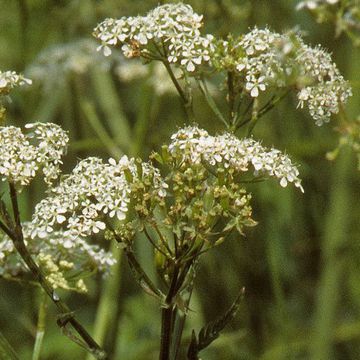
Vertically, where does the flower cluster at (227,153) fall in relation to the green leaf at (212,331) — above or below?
above

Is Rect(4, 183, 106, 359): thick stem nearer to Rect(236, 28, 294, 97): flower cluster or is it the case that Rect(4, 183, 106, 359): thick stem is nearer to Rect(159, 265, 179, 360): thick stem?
Rect(159, 265, 179, 360): thick stem

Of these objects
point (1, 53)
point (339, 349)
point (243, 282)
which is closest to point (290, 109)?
point (243, 282)

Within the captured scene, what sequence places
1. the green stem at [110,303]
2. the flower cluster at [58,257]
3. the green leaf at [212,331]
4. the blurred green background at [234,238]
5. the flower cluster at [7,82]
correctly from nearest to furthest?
the green leaf at [212,331] → the flower cluster at [7,82] → the flower cluster at [58,257] → the green stem at [110,303] → the blurred green background at [234,238]

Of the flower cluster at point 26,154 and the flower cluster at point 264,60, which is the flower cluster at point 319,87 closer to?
the flower cluster at point 264,60

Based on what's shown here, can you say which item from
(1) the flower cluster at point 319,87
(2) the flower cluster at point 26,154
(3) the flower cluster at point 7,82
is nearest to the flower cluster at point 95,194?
(2) the flower cluster at point 26,154

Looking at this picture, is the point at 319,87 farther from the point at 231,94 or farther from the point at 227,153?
the point at 227,153

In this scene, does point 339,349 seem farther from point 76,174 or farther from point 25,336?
point 76,174

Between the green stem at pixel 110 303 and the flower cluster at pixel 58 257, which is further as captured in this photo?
the green stem at pixel 110 303

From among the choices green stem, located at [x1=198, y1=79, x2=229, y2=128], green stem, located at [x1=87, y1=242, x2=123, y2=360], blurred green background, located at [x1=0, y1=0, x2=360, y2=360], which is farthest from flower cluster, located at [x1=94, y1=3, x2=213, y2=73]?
green stem, located at [x1=87, y1=242, x2=123, y2=360]
